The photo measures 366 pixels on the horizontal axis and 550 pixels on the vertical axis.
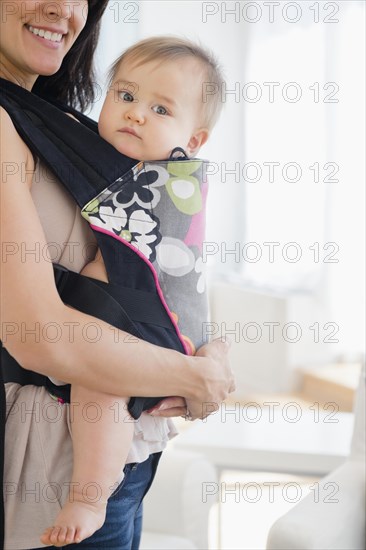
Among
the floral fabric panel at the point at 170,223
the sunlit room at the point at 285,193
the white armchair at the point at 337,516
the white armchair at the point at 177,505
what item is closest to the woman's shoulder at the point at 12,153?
the floral fabric panel at the point at 170,223

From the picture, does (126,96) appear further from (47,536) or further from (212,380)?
(47,536)

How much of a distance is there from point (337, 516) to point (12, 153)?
107cm

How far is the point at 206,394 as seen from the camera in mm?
1129

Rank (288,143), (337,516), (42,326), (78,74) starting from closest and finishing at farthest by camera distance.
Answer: (42,326) → (78,74) → (337,516) → (288,143)

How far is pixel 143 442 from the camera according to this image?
1149 mm

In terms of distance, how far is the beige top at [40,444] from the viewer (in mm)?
1081

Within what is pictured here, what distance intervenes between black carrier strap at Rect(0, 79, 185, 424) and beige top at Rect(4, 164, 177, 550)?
0.02 meters

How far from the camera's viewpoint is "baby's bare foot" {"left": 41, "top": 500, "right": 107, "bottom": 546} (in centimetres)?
101

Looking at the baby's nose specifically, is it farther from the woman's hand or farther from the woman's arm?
the woman's hand

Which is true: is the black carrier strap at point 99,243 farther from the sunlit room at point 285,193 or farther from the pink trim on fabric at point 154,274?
the sunlit room at point 285,193

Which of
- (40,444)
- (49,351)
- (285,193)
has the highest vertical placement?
(285,193)

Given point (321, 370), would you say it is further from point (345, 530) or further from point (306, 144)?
point (345, 530)

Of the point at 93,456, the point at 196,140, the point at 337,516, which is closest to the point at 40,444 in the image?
the point at 93,456

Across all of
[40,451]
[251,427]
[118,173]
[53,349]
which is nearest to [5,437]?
[40,451]
